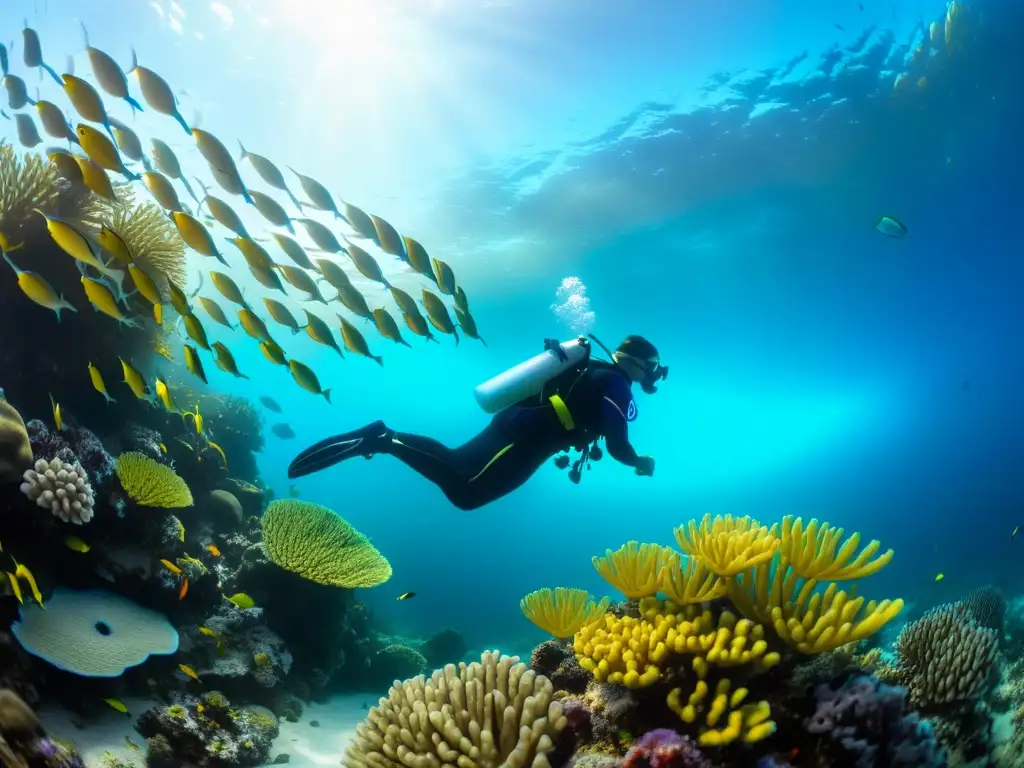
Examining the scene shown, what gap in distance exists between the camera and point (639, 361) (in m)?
6.02

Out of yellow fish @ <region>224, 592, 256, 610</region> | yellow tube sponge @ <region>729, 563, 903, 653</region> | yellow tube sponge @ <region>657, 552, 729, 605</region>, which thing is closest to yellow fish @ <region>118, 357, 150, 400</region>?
yellow fish @ <region>224, 592, 256, 610</region>

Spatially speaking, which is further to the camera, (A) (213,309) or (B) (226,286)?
(A) (213,309)

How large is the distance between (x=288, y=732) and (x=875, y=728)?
602 centimetres

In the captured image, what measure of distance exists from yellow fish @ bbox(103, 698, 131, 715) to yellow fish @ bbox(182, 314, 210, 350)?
3.06 meters

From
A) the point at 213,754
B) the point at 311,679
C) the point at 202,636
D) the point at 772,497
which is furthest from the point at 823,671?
the point at 772,497

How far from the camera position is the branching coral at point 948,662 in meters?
3.38

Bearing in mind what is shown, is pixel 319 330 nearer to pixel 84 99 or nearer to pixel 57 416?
pixel 57 416

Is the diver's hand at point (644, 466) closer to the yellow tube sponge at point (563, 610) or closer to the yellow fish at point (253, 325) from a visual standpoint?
the yellow tube sponge at point (563, 610)

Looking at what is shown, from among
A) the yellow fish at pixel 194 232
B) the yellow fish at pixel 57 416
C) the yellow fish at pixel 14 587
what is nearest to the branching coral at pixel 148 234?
the yellow fish at pixel 57 416

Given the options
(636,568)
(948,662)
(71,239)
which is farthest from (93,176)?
(948,662)

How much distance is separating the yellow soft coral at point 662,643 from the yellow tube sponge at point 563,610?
55cm

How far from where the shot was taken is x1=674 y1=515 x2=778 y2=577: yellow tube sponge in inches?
119

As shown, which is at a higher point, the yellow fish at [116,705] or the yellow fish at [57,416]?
the yellow fish at [57,416]

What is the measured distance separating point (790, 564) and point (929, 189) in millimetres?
22013
